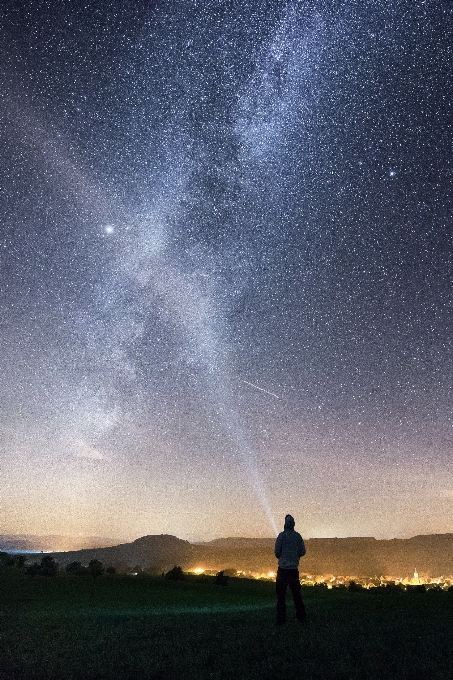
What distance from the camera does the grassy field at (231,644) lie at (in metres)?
6.44

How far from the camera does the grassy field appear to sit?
6.44 m

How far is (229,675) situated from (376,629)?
3373mm

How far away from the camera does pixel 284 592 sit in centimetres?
1011

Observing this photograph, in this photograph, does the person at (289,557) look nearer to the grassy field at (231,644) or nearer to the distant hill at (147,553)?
the grassy field at (231,644)

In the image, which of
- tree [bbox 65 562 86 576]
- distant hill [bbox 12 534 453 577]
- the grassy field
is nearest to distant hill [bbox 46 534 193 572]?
distant hill [bbox 12 534 453 577]

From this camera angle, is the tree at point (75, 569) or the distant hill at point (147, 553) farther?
the distant hill at point (147, 553)

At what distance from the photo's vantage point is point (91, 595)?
18094mm

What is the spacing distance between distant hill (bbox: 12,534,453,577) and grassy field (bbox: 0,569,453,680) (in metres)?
77.1

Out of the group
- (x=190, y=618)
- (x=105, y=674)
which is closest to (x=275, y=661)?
(x=105, y=674)

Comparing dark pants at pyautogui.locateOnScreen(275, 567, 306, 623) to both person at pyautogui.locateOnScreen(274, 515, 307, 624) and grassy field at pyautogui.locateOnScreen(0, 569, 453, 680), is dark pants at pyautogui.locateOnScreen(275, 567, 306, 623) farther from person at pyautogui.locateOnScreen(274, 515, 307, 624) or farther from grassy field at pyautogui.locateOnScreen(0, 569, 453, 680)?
grassy field at pyautogui.locateOnScreen(0, 569, 453, 680)

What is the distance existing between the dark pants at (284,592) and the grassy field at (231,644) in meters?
0.28

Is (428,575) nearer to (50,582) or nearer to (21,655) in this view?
(50,582)

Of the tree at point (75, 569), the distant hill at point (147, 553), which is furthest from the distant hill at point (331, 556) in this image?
the tree at point (75, 569)

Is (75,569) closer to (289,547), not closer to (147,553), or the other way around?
(289,547)
